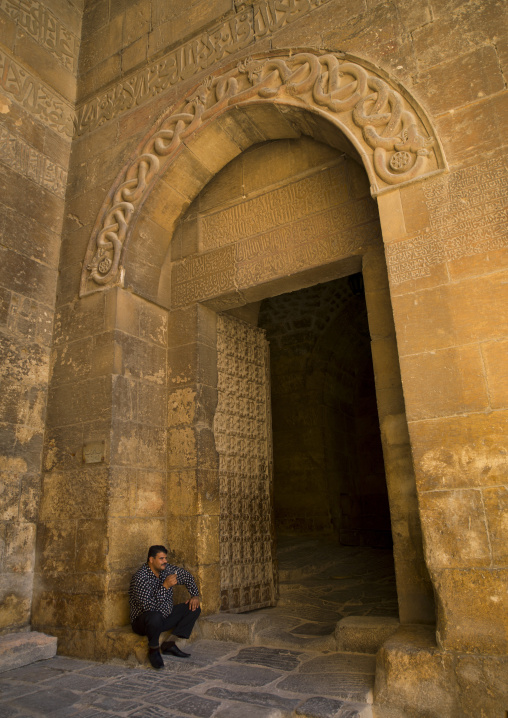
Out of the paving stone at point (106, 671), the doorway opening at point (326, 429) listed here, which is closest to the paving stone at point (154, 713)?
the paving stone at point (106, 671)

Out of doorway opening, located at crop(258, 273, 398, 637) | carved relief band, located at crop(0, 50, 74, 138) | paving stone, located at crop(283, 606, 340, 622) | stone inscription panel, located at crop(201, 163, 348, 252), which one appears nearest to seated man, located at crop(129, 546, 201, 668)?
paving stone, located at crop(283, 606, 340, 622)

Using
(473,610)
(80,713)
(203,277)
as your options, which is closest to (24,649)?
(80,713)

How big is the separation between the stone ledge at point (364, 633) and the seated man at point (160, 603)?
108cm

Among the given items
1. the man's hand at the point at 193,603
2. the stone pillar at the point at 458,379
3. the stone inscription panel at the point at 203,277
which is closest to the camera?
the stone pillar at the point at 458,379

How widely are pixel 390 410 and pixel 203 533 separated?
191 centimetres

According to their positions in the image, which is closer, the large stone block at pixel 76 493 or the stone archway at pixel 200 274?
the stone archway at pixel 200 274

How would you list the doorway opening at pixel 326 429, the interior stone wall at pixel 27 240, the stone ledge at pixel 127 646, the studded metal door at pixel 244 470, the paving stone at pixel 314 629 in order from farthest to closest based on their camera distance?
1. the doorway opening at pixel 326 429
2. the studded metal door at pixel 244 470
3. the interior stone wall at pixel 27 240
4. the paving stone at pixel 314 629
5. the stone ledge at pixel 127 646

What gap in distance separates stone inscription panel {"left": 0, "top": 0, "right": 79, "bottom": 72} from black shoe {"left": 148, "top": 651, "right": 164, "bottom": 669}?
19.3 feet

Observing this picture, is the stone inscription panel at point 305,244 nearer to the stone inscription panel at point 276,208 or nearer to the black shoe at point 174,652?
the stone inscription panel at point 276,208

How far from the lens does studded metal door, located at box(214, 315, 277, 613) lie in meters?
4.58

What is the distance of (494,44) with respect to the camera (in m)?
3.32

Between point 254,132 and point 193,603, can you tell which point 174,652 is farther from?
point 254,132

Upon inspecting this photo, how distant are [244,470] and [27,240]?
299 centimetres

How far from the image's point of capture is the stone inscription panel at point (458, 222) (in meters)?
3.03
